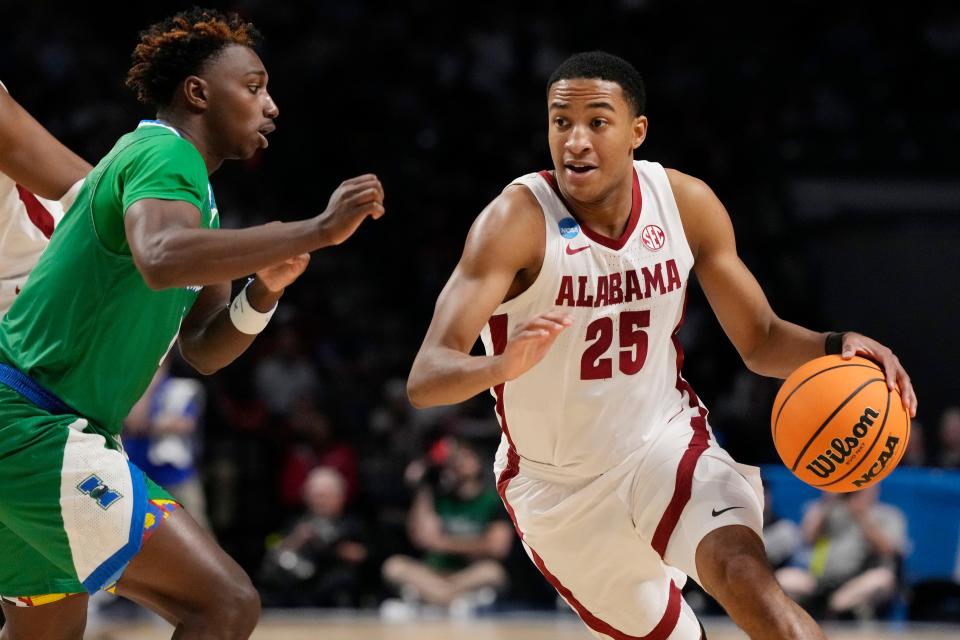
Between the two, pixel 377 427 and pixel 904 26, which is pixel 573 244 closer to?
pixel 377 427

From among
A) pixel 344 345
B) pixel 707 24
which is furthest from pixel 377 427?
pixel 707 24

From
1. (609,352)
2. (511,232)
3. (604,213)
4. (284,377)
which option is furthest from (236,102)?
(284,377)

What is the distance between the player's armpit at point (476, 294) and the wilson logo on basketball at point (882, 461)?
1.21 metres

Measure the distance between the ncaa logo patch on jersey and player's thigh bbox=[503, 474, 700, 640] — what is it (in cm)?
79

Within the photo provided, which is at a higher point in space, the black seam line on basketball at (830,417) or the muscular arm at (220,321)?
the muscular arm at (220,321)

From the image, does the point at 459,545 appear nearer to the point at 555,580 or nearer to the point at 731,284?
the point at 555,580

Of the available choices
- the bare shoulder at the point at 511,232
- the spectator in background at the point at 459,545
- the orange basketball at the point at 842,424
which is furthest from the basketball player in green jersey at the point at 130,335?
Answer: the spectator in background at the point at 459,545

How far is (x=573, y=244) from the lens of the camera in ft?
14.3

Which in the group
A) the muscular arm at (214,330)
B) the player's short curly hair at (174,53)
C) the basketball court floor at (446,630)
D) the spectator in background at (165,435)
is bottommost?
the basketball court floor at (446,630)

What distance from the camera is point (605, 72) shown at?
435cm

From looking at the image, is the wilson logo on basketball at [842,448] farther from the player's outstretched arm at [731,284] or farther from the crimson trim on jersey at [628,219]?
the crimson trim on jersey at [628,219]

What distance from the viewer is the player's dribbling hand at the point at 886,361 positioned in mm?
4227

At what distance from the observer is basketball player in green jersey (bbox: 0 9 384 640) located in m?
3.37

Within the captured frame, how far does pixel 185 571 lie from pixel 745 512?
1.67 meters
